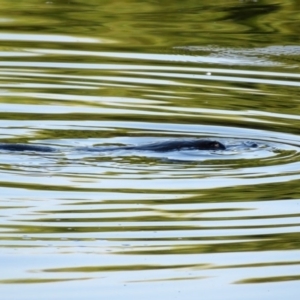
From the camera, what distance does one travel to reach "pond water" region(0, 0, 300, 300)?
24.5ft

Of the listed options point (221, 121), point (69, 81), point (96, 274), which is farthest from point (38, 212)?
point (69, 81)

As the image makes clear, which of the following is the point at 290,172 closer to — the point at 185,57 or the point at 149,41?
the point at 185,57

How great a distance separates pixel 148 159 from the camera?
10.7 metres

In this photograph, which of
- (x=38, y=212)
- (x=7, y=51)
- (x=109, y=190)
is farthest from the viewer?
(x=7, y=51)

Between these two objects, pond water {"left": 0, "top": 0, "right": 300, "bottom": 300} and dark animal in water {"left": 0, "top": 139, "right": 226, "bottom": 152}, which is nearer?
pond water {"left": 0, "top": 0, "right": 300, "bottom": 300}

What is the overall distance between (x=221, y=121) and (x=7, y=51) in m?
4.79

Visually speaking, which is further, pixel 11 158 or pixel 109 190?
pixel 11 158

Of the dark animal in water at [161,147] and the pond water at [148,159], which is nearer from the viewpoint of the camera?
the pond water at [148,159]

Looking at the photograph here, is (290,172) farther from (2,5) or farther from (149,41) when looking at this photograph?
(2,5)

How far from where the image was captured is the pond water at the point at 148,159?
7.48 m

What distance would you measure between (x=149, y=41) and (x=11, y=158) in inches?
290

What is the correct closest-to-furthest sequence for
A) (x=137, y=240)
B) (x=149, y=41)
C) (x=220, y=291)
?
(x=220, y=291) < (x=137, y=240) < (x=149, y=41)

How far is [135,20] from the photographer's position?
19547mm

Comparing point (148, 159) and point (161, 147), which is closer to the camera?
point (148, 159)
